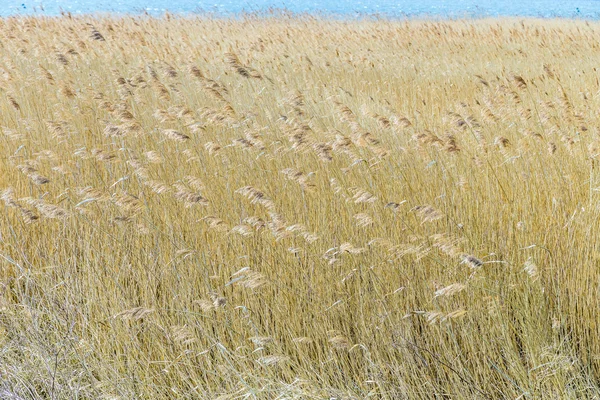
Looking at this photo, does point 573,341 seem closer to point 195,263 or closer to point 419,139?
point 419,139

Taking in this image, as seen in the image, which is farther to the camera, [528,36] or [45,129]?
[528,36]

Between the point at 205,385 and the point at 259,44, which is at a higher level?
the point at 259,44

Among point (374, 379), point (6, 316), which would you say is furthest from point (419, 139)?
point (6, 316)

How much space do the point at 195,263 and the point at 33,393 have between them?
28.3 inches

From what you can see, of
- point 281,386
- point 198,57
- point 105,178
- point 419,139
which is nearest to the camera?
point 281,386

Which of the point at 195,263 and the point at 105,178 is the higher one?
the point at 105,178

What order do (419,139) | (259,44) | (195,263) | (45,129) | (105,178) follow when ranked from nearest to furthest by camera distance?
(195,263), (419,139), (105,178), (45,129), (259,44)

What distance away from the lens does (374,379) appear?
2107 millimetres

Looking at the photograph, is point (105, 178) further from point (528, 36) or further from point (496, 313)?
point (528, 36)

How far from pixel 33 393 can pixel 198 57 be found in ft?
20.1

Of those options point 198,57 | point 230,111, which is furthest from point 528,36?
point 230,111

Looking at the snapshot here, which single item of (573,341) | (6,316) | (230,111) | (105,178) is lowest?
(573,341)

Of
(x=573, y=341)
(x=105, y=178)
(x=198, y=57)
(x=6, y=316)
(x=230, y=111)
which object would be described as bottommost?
(x=573, y=341)

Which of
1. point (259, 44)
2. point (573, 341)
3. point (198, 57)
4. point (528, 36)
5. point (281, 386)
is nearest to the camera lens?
point (281, 386)
